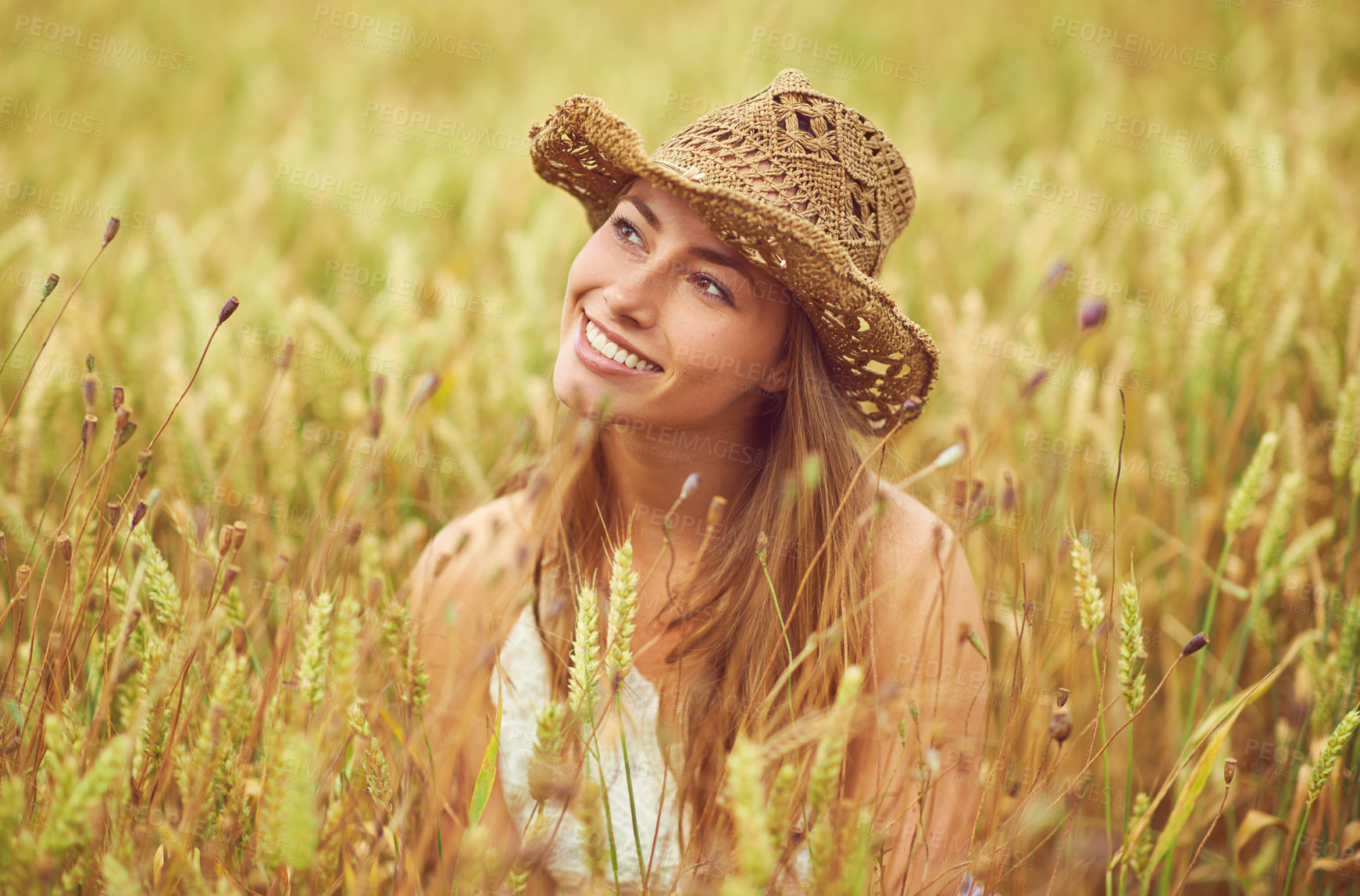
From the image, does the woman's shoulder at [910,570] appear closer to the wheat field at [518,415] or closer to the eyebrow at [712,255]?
the wheat field at [518,415]

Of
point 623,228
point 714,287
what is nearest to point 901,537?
point 714,287

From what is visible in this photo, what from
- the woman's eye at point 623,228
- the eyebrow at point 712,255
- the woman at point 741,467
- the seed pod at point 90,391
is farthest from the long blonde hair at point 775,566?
the seed pod at point 90,391

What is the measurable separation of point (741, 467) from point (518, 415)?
58 cm

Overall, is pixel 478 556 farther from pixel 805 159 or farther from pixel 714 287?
pixel 805 159

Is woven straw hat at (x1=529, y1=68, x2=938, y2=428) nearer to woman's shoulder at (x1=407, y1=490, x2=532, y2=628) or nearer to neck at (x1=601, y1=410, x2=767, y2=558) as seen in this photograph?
neck at (x1=601, y1=410, x2=767, y2=558)

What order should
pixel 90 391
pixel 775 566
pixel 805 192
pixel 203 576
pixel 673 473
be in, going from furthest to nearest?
pixel 673 473 → pixel 775 566 → pixel 805 192 → pixel 90 391 → pixel 203 576

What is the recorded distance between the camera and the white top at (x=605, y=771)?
1306mm

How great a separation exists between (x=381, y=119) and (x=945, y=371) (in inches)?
99.8

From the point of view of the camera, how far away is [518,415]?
1646 mm

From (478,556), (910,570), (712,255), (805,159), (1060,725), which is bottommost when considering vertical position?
(478,556)

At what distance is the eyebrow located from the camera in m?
0.99

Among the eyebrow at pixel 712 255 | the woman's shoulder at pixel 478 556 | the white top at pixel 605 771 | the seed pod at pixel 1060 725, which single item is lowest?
the white top at pixel 605 771

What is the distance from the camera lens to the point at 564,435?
123 cm

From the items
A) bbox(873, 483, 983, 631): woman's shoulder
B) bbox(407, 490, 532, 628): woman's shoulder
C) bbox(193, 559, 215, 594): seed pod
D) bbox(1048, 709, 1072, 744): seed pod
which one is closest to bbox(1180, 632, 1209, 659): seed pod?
bbox(1048, 709, 1072, 744): seed pod
